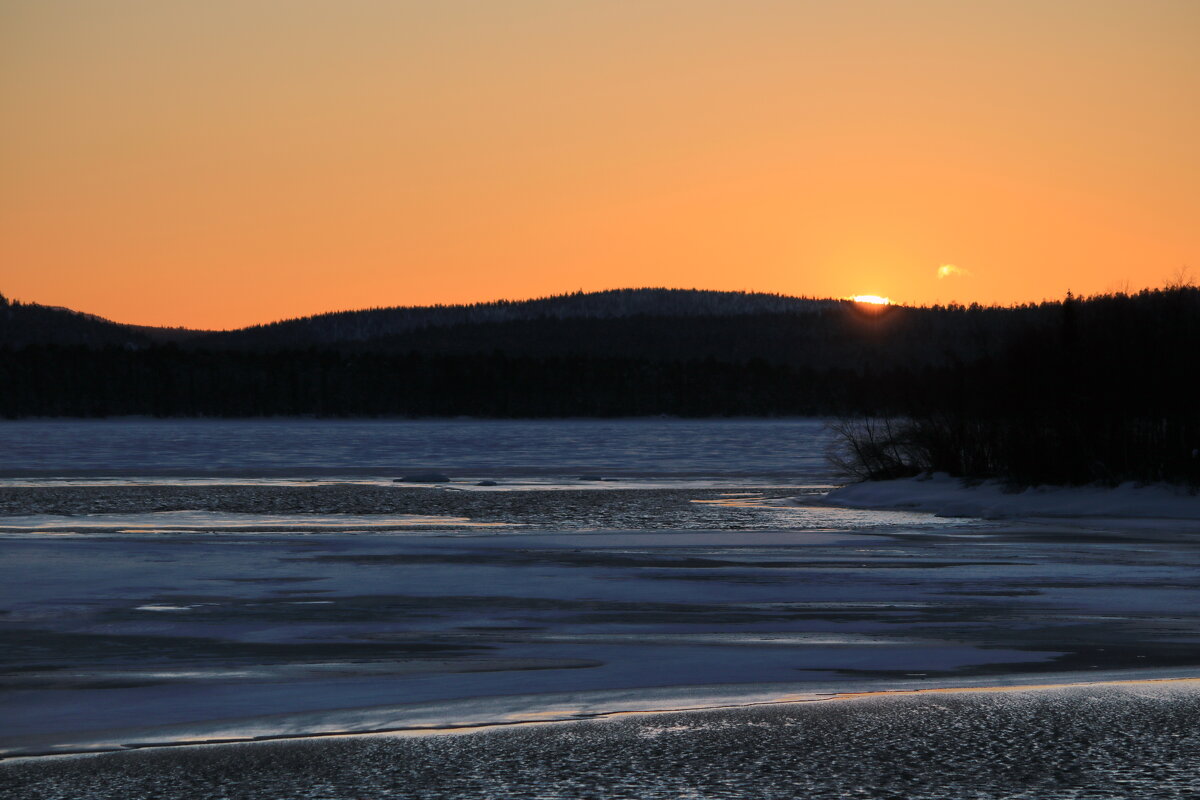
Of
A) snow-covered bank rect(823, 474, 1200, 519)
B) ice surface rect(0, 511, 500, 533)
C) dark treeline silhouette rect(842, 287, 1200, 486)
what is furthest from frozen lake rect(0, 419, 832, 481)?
ice surface rect(0, 511, 500, 533)

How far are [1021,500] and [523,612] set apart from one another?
1809 cm

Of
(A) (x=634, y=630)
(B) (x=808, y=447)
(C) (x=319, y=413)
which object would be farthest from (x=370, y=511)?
(C) (x=319, y=413)

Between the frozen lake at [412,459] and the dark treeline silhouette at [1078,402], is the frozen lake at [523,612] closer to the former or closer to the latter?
the dark treeline silhouette at [1078,402]

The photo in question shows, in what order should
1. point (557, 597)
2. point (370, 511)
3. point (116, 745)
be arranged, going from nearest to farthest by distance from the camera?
point (116, 745) → point (557, 597) → point (370, 511)

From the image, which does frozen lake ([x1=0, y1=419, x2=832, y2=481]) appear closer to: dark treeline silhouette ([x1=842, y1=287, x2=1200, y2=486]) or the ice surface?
dark treeline silhouette ([x1=842, y1=287, x2=1200, y2=486])

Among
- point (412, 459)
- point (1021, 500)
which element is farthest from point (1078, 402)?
point (412, 459)

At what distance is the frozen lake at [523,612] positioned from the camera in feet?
26.2

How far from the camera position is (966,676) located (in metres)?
8.58

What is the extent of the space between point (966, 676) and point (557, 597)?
4990 millimetres

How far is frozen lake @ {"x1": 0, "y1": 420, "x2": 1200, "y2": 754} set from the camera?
7.99 m

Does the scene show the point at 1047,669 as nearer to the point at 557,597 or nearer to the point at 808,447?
the point at 557,597

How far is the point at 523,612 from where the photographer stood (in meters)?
11.8

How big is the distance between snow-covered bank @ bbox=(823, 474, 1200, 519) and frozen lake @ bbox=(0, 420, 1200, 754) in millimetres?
2118

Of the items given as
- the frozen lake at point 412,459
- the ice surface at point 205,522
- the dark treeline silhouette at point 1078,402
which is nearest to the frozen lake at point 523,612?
the ice surface at point 205,522
